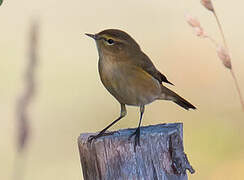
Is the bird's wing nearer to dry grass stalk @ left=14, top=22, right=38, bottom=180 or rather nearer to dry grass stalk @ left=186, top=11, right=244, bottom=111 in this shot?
dry grass stalk @ left=186, top=11, right=244, bottom=111

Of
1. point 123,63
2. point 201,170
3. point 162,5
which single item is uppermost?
point 162,5

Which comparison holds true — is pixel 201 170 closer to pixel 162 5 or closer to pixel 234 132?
pixel 234 132

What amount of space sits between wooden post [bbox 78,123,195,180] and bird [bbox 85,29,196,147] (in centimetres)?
94

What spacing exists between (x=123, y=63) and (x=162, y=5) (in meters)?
2.36

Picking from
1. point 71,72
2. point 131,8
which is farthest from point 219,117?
point 131,8

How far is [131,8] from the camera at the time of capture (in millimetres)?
7250

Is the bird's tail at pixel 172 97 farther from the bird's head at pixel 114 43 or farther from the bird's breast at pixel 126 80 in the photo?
the bird's head at pixel 114 43

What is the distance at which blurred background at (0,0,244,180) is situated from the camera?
5.52 m

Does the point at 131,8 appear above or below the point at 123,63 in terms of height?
above

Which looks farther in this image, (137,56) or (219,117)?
(219,117)

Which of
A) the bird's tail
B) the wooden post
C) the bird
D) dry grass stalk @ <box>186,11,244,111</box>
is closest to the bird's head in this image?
the bird

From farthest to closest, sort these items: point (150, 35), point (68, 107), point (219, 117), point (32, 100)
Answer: point (150, 35) < point (68, 107) < point (219, 117) < point (32, 100)

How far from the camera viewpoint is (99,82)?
655 cm

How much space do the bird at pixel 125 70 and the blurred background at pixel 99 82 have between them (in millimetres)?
432
